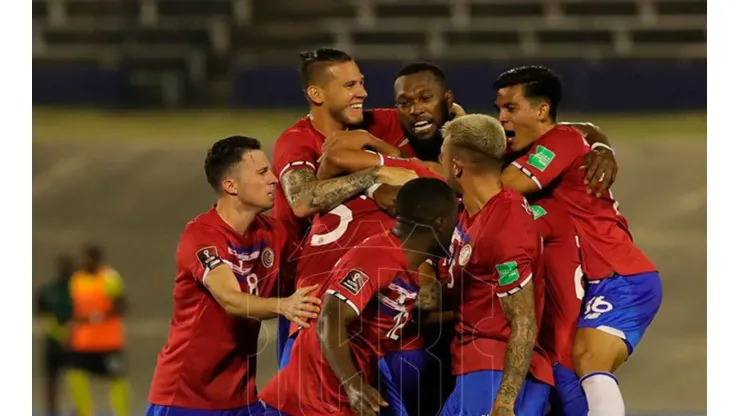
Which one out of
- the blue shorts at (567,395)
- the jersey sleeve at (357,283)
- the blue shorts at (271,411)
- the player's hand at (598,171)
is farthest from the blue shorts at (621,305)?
the blue shorts at (271,411)

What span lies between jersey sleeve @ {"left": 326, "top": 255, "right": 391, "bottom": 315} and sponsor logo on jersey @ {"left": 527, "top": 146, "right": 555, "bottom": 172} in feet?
3.16

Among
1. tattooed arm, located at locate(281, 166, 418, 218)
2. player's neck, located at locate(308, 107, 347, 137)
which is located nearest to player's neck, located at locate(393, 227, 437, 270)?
tattooed arm, located at locate(281, 166, 418, 218)

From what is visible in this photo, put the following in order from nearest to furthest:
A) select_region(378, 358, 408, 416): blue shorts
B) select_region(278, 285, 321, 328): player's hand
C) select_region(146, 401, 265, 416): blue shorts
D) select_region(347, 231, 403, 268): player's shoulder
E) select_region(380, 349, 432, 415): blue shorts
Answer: select_region(347, 231, 403, 268): player's shoulder, select_region(278, 285, 321, 328): player's hand, select_region(378, 358, 408, 416): blue shorts, select_region(380, 349, 432, 415): blue shorts, select_region(146, 401, 265, 416): blue shorts

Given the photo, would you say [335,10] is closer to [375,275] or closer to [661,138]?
[661,138]

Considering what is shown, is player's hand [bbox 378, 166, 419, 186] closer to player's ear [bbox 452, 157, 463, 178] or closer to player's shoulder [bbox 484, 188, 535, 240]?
player's ear [bbox 452, 157, 463, 178]

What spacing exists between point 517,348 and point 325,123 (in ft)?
5.03

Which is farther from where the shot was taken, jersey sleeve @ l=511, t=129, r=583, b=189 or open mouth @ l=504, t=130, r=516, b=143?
open mouth @ l=504, t=130, r=516, b=143

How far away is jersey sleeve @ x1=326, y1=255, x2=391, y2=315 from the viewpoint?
13.3 ft

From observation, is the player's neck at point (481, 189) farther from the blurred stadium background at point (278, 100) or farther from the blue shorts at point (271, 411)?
the blurred stadium background at point (278, 100)

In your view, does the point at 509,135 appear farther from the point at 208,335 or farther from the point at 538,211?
the point at 208,335

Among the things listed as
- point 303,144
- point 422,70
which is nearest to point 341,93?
point 303,144

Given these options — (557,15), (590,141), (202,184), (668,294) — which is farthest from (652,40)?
(590,141)

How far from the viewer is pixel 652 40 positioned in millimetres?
13547

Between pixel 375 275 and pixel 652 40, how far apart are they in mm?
10325
